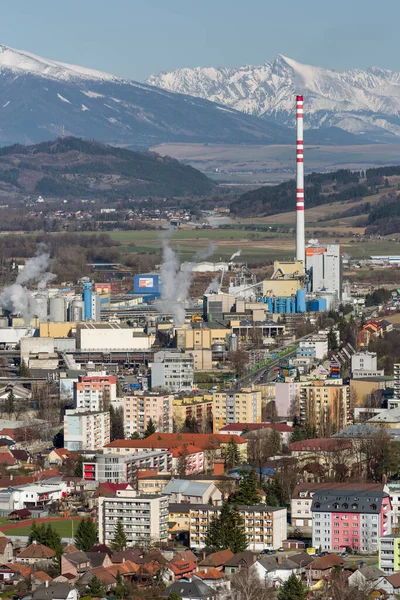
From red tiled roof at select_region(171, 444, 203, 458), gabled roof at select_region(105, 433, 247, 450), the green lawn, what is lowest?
the green lawn

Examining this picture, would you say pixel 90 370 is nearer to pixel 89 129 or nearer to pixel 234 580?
pixel 234 580

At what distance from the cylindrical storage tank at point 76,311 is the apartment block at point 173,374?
8.67 metres

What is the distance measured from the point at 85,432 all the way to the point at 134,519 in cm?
618

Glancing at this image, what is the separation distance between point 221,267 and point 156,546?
35.0 m

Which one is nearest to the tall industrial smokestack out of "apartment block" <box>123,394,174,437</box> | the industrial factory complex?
the industrial factory complex

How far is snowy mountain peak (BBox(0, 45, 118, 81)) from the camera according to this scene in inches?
6786

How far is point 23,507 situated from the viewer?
23.1 metres

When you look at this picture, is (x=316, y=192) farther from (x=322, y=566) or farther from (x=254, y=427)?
(x=322, y=566)

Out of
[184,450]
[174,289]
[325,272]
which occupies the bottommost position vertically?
[184,450]

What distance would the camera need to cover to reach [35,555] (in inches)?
773

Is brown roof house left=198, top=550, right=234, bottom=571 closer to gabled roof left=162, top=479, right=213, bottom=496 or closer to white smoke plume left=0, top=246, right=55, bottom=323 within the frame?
gabled roof left=162, top=479, right=213, bottom=496

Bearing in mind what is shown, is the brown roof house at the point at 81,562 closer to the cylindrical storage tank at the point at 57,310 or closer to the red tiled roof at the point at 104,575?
the red tiled roof at the point at 104,575

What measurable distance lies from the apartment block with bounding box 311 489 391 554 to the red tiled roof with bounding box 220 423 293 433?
6.14m

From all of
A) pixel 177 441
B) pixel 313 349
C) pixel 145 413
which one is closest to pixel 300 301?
pixel 313 349
